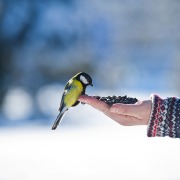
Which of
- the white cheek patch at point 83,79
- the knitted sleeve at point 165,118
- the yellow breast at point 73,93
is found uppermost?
the white cheek patch at point 83,79

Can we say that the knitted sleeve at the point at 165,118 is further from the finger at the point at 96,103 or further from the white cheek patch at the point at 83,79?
the white cheek patch at the point at 83,79

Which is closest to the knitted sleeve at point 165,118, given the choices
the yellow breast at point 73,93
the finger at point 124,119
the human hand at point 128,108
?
the human hand at point 128,108

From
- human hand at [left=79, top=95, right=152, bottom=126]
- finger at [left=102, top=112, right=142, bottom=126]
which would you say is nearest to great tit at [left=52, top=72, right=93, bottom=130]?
human hand at [left=79, top=95, right=152, bottom=126]

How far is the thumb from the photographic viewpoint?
14.5 ft

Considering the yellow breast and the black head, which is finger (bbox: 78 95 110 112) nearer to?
the yellow breast

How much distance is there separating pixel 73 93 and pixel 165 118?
818 mm

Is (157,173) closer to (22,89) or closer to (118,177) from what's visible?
(118,177)

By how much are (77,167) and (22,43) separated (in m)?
4.61

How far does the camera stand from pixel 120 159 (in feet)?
69.9

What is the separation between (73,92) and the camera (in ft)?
15.4

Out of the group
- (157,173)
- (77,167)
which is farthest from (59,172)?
(157,173)

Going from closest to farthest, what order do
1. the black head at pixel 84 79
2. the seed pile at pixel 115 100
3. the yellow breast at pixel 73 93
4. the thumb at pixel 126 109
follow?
the thumb at pixel 126 109
the seed pile at pixel 115 100
the yellow breast at pixel 73 93
the black head at pixel 84 79

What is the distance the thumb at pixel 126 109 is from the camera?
4.42 metres

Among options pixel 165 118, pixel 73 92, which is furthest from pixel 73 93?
pixel 165 118
